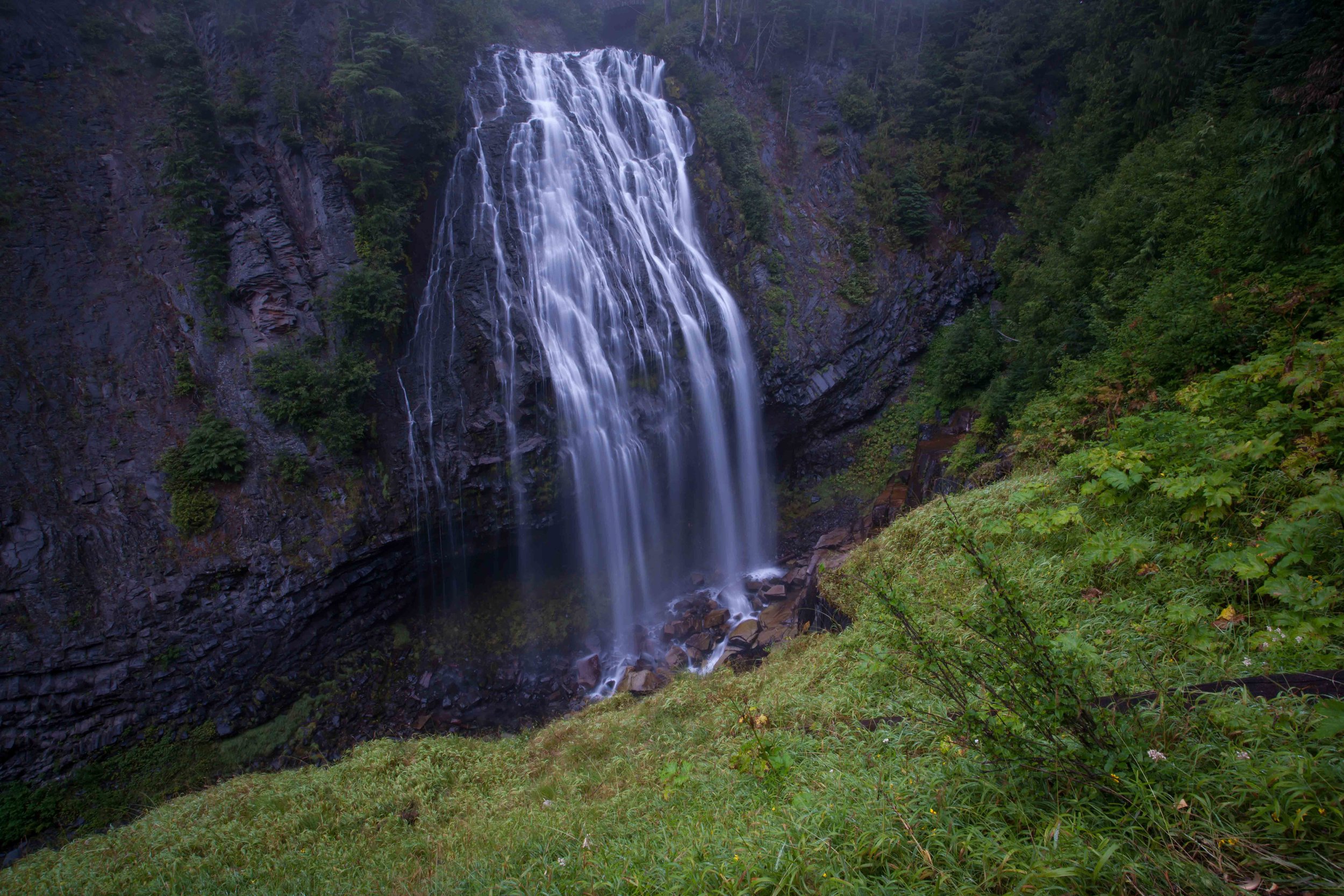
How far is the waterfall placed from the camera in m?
13.1

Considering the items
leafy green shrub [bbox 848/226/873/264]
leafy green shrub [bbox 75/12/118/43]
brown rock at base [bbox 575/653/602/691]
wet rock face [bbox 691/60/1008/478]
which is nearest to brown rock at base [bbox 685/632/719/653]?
brown rock at base [bbox 575/653/602/691]

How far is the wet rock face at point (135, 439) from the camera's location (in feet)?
33.3

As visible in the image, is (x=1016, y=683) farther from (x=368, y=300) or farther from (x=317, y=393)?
(x=368, y=300)

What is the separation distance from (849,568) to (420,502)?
9.58 meters

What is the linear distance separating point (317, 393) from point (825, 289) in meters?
14.0

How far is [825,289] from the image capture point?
17.0 metres

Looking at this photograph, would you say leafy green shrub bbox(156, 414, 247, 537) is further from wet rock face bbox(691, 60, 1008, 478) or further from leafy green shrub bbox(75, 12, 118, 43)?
wet rock face bbox(691, 60, 1008, 478)

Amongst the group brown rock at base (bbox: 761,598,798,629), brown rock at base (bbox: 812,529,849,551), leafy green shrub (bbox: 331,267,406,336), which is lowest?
brown rock at base (bbox: 761,598,798,629)

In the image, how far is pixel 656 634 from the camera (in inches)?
507

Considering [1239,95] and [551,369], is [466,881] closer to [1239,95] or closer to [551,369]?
[551,369]

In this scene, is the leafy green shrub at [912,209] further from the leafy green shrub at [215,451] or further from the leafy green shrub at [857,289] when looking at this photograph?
the leafy green shrub at [215,451]

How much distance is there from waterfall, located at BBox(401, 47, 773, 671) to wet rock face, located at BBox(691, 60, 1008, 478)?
933 mm

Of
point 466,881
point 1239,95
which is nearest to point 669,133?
point 1239,95

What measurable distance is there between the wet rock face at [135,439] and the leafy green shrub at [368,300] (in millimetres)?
971
